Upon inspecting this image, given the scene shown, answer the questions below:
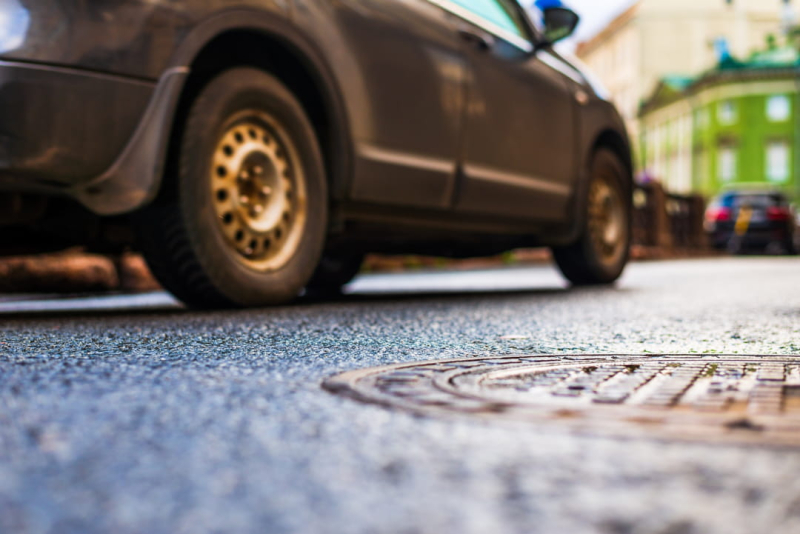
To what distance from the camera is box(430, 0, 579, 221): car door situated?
4.57 metres

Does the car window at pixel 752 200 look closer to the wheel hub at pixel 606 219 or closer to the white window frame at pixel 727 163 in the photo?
the wheel hub at pixel 606 219

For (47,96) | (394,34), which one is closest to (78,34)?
(47,96)

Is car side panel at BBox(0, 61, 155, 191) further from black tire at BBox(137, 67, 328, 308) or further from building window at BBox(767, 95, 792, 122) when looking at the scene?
building window at BBox(767, 95, 792, 122)

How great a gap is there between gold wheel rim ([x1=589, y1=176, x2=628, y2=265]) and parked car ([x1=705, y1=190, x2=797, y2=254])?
15.8 meters

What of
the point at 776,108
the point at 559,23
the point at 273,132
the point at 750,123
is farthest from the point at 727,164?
the point at 273,132

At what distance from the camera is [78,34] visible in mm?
3061

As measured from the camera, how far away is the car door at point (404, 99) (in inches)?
156

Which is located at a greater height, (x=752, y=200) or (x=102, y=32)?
(x=752, y=200)

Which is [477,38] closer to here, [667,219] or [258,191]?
[258,191]

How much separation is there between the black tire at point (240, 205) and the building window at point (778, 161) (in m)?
45.7

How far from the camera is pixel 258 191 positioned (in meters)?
3.76

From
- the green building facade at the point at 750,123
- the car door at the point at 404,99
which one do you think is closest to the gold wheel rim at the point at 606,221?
the car door at the point at 404,99

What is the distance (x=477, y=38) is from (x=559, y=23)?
2.36 feet

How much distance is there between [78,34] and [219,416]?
1826 mm
